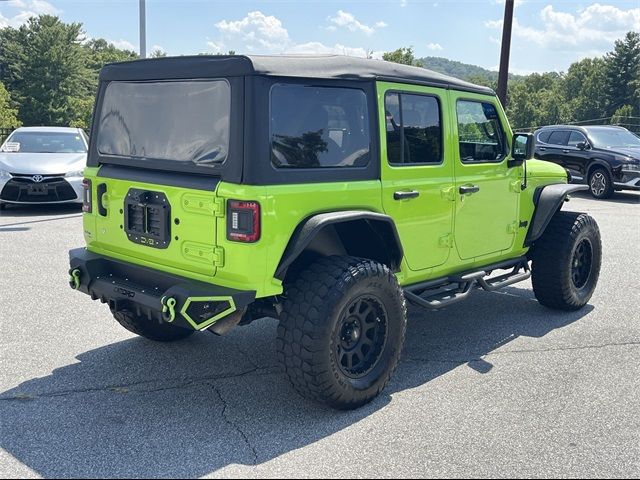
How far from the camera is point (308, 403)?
155 inches

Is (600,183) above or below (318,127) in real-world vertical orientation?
below

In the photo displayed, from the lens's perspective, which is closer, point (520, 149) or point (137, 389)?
point (137, 389)

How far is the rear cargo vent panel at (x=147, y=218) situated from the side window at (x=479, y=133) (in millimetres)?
2210

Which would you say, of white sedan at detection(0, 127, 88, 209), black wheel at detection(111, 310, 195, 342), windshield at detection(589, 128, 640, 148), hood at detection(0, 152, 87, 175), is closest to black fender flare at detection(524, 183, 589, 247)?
black wheel at detection(111, 310, 195, 342)

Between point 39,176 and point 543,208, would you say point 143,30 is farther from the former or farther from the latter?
point 543,208

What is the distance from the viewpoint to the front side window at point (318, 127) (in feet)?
11.9

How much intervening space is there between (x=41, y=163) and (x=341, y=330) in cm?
861

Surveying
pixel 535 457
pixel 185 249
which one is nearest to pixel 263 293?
pixel 185 249

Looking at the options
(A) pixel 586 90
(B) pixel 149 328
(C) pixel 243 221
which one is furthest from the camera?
(A) pixel 586 90

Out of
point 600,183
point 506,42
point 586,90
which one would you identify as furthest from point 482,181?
point 586,90

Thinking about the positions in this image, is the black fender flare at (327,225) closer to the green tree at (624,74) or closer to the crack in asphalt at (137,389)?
the crack in asphalt at (137,389)

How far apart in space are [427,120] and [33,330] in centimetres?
334

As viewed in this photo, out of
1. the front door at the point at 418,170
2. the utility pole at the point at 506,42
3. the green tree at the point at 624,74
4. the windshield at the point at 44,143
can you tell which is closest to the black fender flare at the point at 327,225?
the front door at the point at 418,170

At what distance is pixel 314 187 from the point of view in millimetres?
3732
